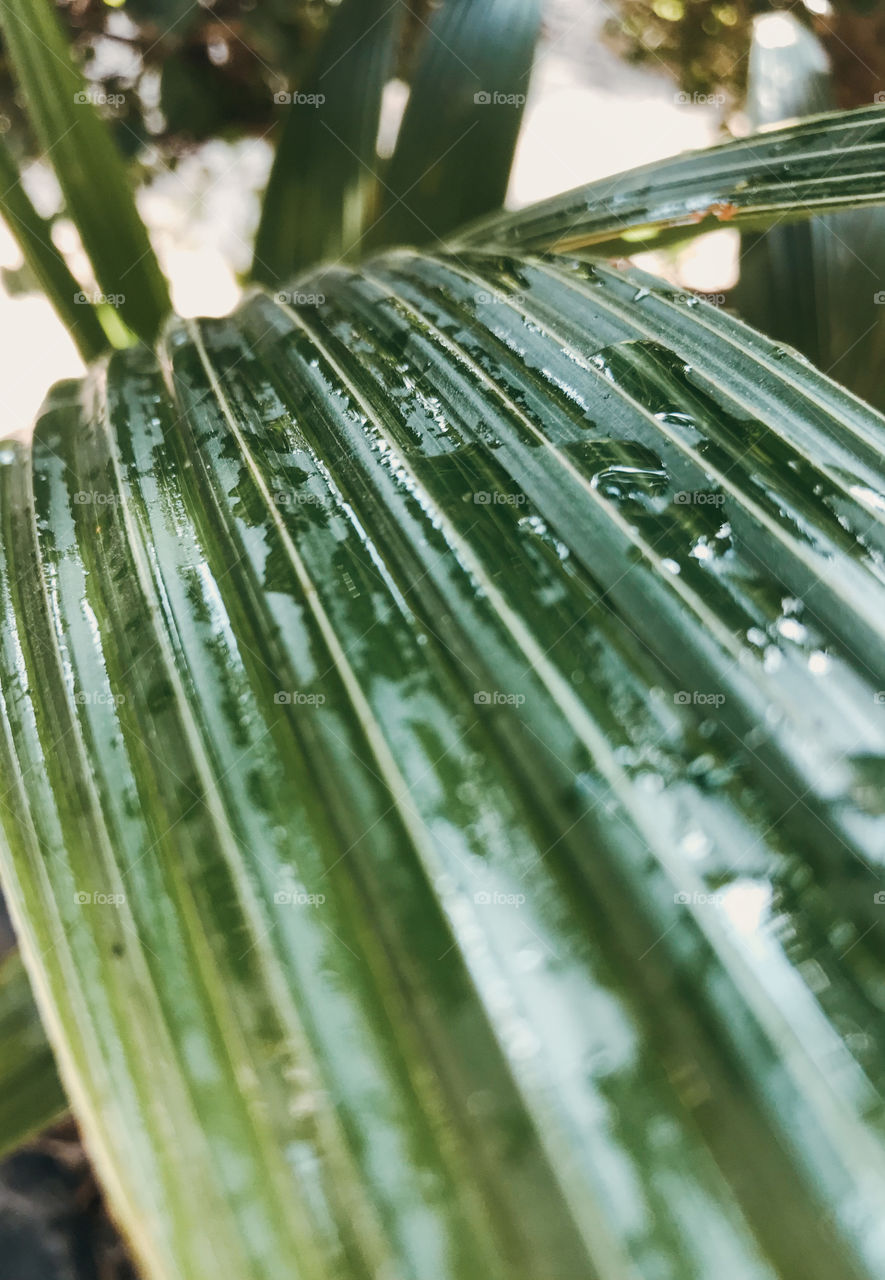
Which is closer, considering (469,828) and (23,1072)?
(469,828)

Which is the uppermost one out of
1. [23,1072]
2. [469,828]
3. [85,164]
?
[85,164]

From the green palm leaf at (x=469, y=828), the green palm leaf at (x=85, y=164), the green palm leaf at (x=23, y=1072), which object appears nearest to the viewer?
the green palm leaf at (x=469, y=828)

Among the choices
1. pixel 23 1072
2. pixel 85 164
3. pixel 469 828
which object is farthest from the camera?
pixel 85 164

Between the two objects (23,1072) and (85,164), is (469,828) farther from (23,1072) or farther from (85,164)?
(85,164)

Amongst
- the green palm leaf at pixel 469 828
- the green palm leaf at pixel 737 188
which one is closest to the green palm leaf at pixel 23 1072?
the green palm leaf at pixel 469 828

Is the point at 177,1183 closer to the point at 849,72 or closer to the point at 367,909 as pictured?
the point at 367,909

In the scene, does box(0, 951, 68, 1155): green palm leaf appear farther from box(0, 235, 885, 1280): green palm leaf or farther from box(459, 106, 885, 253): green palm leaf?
box(459, 106, 885, 253): green palm leaf

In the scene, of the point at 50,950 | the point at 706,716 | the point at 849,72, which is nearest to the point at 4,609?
the point at 50,950

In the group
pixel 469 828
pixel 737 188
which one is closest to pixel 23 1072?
pixel 469 828

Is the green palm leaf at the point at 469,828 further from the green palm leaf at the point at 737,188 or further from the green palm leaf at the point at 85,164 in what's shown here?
the green palm leaf at the point at 85,164

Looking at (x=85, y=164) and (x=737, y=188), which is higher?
(x=85, y=164)

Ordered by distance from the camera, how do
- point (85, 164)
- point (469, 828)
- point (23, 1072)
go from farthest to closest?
point (85, 164) → point (23, 1072) → point (469, 828)
